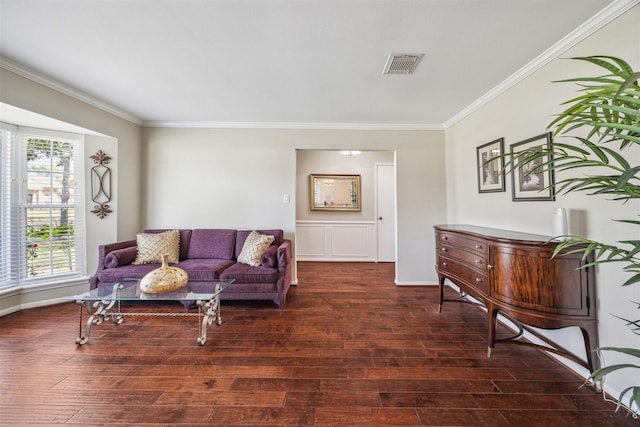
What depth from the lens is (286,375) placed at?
1.87m

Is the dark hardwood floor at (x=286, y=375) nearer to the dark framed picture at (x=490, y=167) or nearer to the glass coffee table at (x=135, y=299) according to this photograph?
the glass coffee table at (x=135, y=299)

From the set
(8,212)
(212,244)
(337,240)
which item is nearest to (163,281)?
(212,244)

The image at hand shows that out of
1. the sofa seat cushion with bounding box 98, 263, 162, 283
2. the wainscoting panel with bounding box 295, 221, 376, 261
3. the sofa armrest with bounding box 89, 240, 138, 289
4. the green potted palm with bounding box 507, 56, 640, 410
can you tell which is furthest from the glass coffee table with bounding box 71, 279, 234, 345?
the wainscoting panel with bounding box 295, 221, 376, 261

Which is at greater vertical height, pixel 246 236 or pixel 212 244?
pixel 246 236

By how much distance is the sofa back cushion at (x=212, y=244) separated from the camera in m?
3.54

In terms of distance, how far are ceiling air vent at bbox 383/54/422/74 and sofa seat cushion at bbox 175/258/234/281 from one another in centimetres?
273

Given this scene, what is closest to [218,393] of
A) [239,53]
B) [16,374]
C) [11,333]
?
[16,374]

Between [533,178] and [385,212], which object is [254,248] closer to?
[533,178]

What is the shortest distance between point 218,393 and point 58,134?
3.60 meters

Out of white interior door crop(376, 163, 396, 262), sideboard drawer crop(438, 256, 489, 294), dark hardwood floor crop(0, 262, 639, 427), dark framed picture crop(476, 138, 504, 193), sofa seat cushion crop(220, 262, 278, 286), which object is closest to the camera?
dark hardwood floor crop(0, 262, 639, 427)

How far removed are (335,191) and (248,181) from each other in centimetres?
217

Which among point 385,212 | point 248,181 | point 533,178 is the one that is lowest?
point 385,212

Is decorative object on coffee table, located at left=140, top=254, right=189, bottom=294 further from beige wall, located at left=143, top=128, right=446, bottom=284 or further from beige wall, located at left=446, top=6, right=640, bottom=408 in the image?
beige wall, located at left=446, top=6, right=640, bottom=408

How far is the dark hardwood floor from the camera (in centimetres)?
153
